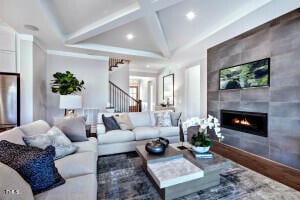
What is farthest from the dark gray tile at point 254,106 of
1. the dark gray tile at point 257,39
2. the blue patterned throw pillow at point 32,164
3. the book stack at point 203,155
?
the blue patterned throw pillow at point 32,164

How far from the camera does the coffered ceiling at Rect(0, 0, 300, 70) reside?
276 cm

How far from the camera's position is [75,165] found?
5.60ft

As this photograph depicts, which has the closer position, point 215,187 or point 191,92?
point 215,187

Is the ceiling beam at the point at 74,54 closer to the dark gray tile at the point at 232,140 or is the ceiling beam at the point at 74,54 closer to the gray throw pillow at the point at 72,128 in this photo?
the gray throw pillow at the point at 72,128

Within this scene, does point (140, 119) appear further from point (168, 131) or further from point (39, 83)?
point (39, 83)

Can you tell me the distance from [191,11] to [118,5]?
59.4 inches

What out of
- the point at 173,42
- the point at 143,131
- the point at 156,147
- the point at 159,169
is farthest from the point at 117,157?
the point at 173,42

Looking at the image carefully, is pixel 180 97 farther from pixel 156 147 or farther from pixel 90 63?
pixel 156 147

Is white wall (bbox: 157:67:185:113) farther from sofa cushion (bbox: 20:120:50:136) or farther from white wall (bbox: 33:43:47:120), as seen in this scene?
sofa cushion (bbox: 20:120:50:136)

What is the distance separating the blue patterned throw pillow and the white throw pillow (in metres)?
2.87

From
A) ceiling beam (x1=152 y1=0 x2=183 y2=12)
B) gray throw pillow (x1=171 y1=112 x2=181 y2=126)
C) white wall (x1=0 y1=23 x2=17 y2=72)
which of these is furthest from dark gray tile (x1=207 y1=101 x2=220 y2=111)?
white wall (x1=0 y1=23 x2=17 y2=72)

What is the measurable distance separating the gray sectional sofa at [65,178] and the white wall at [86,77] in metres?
3.13

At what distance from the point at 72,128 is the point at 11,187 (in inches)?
72.0

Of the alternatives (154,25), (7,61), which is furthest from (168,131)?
(7,61)
